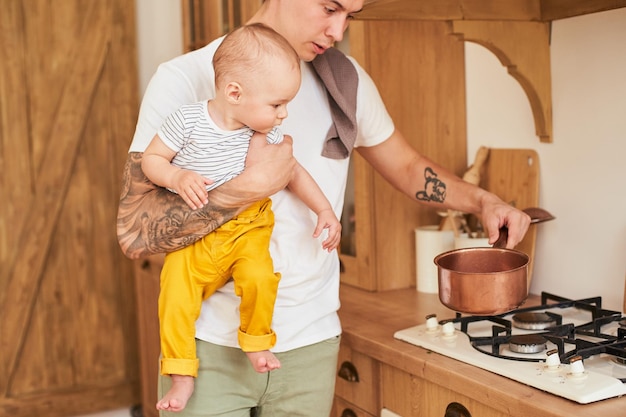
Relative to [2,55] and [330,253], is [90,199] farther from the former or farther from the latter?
[330,253]

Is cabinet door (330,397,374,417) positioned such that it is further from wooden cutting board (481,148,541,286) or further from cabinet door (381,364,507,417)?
wooden cutting board (481,148,541,286)

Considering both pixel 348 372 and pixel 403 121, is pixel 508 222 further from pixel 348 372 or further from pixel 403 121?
pixel 403 121

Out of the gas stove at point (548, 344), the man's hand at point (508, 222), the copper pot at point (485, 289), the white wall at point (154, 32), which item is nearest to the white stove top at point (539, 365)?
the gas stove at point (548, 344)

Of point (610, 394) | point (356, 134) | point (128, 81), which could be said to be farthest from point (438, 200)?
point (128, 81)

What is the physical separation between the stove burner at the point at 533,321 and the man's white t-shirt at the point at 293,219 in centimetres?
42

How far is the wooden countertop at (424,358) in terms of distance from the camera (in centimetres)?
138

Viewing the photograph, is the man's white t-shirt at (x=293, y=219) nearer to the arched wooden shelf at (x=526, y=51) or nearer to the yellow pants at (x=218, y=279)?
the yellow pants at (x=218, y=279)

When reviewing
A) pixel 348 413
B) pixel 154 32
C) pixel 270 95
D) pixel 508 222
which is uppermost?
pixel 154 32

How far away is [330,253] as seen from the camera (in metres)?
1.71

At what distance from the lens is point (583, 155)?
6.66ft

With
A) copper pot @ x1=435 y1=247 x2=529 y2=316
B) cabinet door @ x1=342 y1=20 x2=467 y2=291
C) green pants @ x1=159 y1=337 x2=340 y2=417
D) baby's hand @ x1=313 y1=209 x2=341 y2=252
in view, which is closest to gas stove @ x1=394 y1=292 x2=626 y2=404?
copper pot @ x1=435 y1=247 x2=529 y2=316

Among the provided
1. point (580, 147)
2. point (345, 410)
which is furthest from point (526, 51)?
point (345, 410)

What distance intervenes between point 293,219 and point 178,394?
16.0 inches

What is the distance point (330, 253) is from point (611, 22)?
866mm
